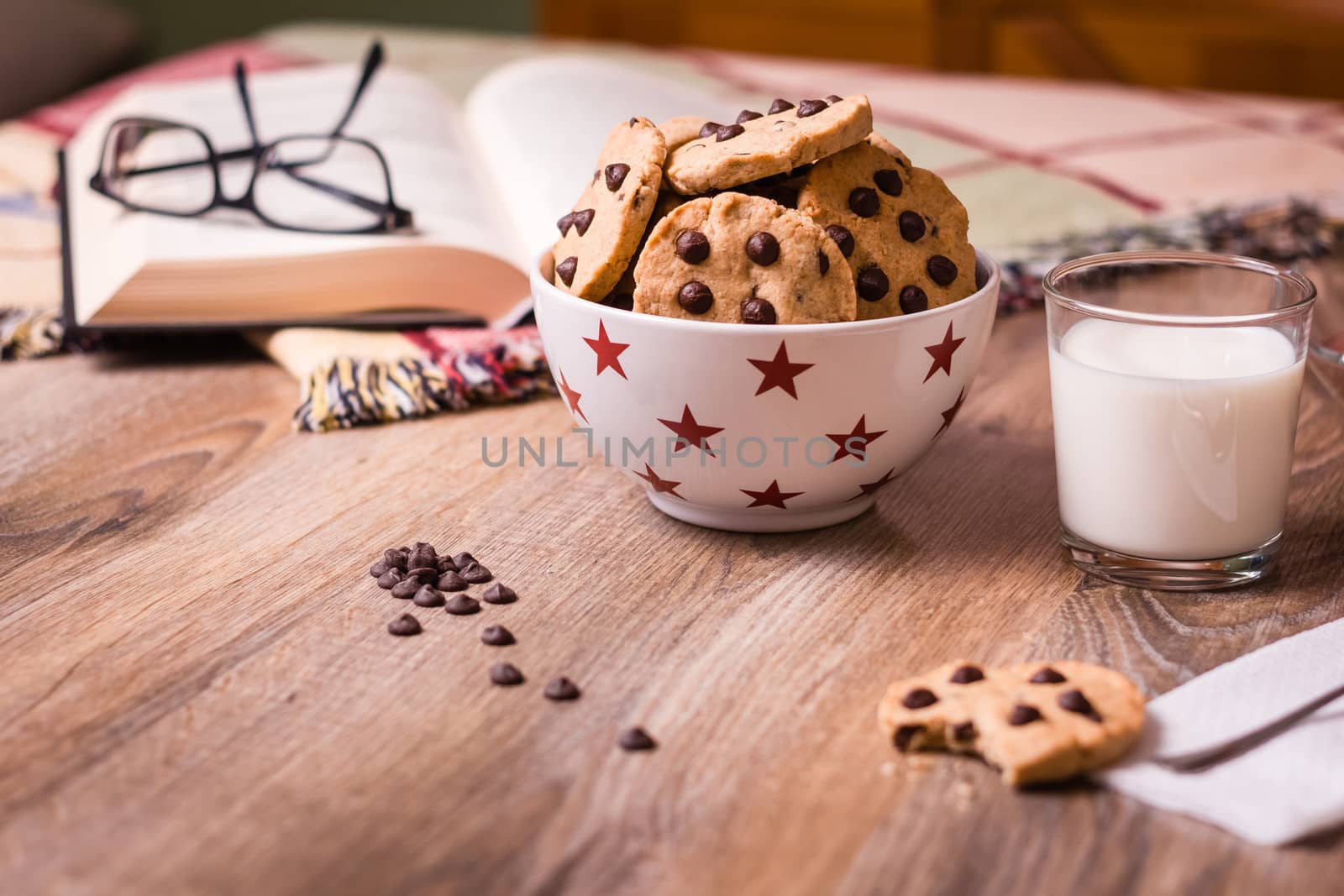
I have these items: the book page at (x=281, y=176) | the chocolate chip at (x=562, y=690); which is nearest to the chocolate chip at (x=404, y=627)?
the chocolate chip at (x=562, y=690)

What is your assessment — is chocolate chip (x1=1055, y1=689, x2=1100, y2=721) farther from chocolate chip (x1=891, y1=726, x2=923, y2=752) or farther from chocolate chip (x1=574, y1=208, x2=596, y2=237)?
chocolate chip (x1=574, y1=208, x2=596, y2=237)

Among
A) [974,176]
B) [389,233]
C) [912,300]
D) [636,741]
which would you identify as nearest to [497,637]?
[636,741]

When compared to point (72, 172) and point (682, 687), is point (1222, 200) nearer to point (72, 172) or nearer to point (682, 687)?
point (682, 687)

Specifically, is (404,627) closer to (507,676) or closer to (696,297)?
(507,676)

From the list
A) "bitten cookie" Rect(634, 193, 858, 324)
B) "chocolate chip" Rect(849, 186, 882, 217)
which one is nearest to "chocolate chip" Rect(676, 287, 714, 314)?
"bitten cookie" Rect(634, 193, 858, 324)

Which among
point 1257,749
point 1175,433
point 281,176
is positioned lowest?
point 1257,749

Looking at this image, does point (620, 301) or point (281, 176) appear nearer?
point (620, 301)

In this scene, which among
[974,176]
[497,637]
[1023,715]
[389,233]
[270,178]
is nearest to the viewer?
[1023,715]
